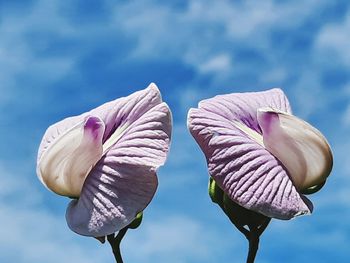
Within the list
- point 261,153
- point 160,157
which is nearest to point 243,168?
point 261,153

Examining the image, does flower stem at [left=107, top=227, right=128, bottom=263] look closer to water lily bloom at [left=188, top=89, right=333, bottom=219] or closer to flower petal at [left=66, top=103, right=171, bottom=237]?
flower petal at [left=66, top=103, right=171, bottom=237]

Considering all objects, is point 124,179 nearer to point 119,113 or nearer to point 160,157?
point 160,157

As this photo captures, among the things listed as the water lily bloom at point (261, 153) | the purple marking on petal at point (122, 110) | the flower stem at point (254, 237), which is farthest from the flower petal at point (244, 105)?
the flower stem at point (254, 237)

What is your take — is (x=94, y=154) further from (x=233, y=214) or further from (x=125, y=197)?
(x=233, y=214)

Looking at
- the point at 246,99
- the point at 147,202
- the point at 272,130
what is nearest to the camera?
the point at 147,202

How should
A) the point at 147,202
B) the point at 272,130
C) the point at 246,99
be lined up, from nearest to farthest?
the point at 147,202 → the point at 272,130 → the point at 246,99

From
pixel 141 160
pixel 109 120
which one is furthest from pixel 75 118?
pixel 141 160

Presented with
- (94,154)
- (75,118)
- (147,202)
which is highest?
(75,118)

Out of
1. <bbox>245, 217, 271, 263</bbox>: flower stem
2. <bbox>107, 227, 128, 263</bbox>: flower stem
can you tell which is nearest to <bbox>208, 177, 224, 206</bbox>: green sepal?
<bbox>245, 217, 271, 263</bbox>: flower stem
